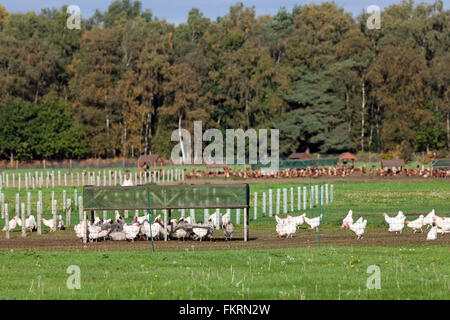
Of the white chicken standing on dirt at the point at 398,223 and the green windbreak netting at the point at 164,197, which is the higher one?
the green windbreak netting at the point at 164,197

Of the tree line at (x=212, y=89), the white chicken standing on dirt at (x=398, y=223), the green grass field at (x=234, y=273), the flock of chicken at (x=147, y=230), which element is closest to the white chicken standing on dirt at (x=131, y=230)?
the flock of chicken at (x=147, y=230)

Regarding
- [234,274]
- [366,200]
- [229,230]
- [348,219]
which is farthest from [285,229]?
[366,200]

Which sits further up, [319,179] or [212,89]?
[212,89]

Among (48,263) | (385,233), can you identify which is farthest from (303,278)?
(385,233)

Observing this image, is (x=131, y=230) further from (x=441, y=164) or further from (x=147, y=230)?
(x=441, y=164)

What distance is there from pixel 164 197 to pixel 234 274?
9.22 metres

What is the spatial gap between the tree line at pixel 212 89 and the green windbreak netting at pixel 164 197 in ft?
230

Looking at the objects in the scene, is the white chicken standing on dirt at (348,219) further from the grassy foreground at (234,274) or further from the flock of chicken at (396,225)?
the grassy foreground at (234,274)

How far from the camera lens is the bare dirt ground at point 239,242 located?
83.4ft

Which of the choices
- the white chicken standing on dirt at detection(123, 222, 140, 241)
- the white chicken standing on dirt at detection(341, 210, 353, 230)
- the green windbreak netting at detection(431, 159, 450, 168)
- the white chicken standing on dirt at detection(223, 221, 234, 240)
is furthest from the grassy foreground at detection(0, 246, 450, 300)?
the green windbreak netting at detection(431, 159, 450, 168)

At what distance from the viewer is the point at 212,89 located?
Result: 360 ft

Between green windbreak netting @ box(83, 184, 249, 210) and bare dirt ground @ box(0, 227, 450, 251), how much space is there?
1.32 m

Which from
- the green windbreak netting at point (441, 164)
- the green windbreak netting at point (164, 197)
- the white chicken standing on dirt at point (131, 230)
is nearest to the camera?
the green windbreak netting at point (164, 197)
